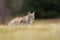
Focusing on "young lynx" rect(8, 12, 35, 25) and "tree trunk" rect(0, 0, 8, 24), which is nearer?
"young lynx" rect(8, 12, 35, 25)

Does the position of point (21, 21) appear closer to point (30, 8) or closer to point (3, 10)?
point (30, 8)

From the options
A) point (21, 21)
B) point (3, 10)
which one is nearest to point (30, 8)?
point (3, 10)

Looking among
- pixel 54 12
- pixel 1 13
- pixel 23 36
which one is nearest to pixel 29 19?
pixel 23 36

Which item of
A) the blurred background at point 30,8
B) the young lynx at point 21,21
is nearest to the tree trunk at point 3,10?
the blurred background at point 30,8

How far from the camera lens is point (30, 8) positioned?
12117mm

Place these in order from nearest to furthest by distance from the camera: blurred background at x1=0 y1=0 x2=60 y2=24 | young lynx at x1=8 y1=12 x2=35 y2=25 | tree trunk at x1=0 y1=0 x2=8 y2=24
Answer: young lynx at x1=8 y1=12 x2=35 y2=25
blurred background at x1=0 y1=0 x2=60 y2=24
tree trunk at x1=0 y1=0 x2=8 y2=24

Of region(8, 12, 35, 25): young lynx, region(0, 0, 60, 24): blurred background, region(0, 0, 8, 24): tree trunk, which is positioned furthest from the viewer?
region(0, 0, 8, 24): tree trunk

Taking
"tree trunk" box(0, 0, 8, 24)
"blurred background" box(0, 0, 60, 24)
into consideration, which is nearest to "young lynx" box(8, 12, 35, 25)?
"blurred background" box(0, 0, 60, 24)

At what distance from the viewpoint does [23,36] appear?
11.3 ft

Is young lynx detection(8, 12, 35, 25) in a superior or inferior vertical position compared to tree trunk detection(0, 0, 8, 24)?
superior

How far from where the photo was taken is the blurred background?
475 inches

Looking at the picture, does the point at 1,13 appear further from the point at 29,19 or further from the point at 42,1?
the point at 29,19

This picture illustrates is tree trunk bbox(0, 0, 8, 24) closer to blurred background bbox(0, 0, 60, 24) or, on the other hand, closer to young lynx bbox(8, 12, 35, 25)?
blurred background bbox(0, 0, 60, 24)

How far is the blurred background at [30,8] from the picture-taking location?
39.6 ft
